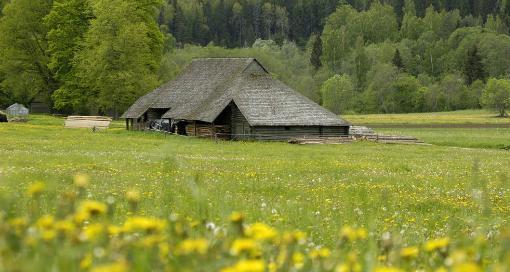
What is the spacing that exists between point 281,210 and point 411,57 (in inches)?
6710

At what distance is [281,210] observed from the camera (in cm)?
1048

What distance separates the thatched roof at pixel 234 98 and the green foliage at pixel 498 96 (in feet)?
216

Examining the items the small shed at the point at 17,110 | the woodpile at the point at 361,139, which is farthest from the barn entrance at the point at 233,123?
the small shed at the point at 17,110

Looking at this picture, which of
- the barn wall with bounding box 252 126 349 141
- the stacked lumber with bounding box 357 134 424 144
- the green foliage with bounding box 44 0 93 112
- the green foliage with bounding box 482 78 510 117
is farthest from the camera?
the green foliage with bounding box 482 78 510 117

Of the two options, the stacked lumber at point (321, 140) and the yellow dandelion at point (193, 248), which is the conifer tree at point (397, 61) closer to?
the stacked lumber at point (321, 140)

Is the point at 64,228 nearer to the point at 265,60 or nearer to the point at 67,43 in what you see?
the point at 67,43

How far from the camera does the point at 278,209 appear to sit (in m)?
10.7

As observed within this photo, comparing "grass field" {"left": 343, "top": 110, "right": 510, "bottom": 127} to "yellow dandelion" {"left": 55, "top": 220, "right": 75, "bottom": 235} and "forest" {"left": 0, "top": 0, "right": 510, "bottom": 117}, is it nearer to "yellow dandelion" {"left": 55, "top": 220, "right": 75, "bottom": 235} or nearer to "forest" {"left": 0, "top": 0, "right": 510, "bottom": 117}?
"forest" {"left": 0, "top": 0, "right": 510, "bottom": 117}

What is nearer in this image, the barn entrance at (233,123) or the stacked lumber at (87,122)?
the barn entrance at (233,123)

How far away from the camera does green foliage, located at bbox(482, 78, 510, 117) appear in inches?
4355

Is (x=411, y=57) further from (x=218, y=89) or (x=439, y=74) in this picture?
(x=218, y=89)

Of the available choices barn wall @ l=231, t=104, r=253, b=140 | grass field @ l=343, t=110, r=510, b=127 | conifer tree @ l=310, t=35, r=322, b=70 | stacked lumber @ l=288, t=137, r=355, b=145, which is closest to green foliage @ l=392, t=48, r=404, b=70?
conifer tree @ l=310, t=35, r=322, b=70

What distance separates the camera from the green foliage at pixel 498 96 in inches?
4355

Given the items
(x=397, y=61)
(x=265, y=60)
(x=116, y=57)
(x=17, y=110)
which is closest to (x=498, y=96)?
(x=265, y=60)
